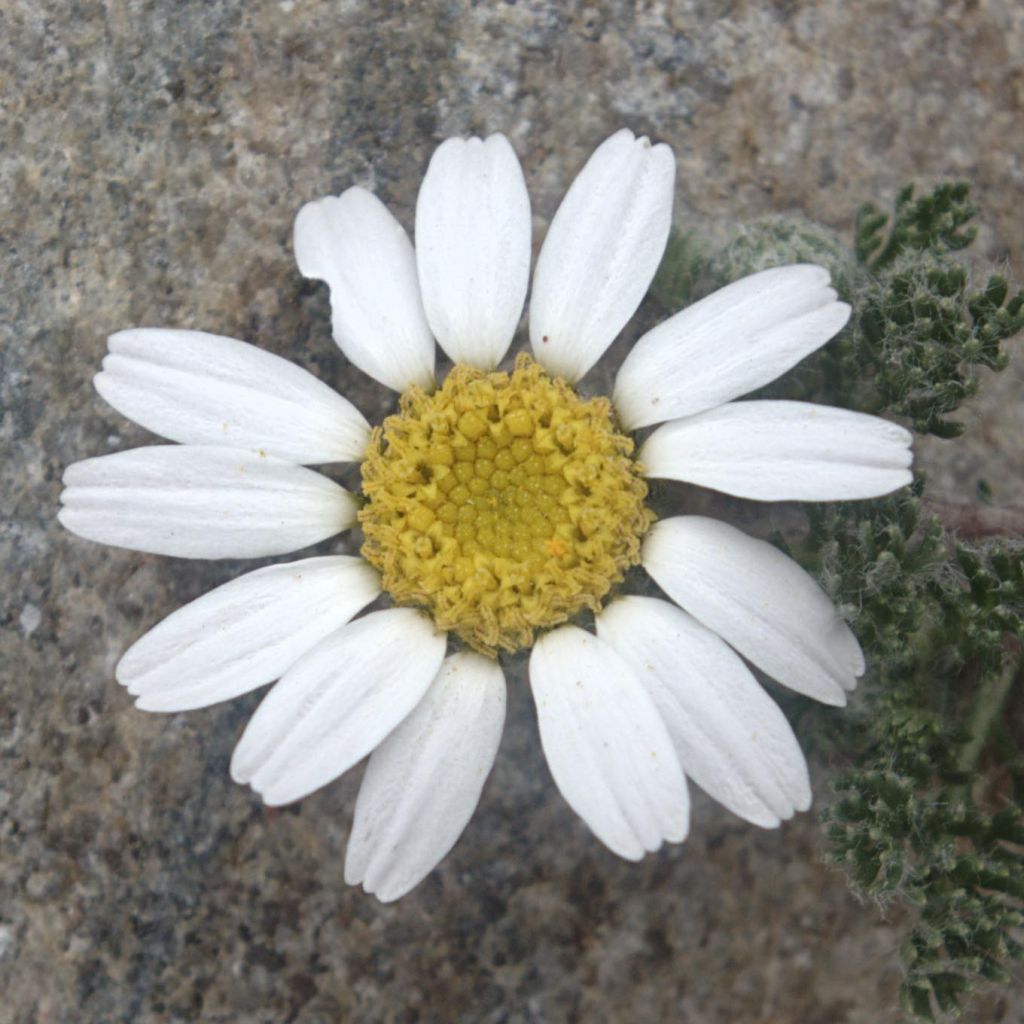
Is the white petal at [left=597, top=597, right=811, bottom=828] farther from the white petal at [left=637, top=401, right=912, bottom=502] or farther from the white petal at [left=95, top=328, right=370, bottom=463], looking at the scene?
the white petal at [left=95, top=328, right=370, bottom=463]

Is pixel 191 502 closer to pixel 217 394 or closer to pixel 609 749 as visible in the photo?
pixel 217 394

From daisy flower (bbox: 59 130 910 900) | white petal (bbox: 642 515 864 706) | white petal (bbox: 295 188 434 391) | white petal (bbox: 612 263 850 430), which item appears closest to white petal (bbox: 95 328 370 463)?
daisy flower (bbox: 59 130 910 900)

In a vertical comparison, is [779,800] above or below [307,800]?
above

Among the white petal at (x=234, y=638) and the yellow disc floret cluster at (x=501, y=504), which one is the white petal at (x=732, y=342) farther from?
the white petal at (x=234, y=638)

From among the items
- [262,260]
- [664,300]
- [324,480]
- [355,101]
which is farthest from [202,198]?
[664,300]

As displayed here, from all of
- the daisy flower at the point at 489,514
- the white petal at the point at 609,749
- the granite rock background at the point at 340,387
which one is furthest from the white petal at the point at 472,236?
the white petal at the point at 609,749

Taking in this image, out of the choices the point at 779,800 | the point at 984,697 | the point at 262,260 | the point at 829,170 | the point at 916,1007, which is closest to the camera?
the point at 779,800

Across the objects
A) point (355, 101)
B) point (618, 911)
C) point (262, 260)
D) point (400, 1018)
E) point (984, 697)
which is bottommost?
point (400, 1018)

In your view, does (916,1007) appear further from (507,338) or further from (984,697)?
(507,338)
